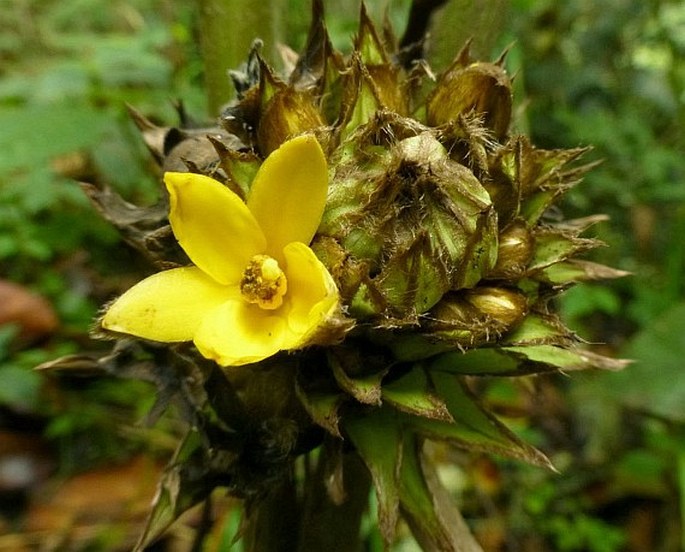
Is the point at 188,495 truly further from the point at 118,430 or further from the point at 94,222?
the point at 94,222

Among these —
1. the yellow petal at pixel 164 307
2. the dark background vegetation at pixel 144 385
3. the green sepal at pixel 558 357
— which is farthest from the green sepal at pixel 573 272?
the dark background vegetation at pixel 144 385

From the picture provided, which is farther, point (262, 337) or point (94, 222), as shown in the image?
point (94, 222)

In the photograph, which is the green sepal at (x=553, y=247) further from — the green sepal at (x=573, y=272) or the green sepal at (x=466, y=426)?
the green sepal at (x=466, y=426)

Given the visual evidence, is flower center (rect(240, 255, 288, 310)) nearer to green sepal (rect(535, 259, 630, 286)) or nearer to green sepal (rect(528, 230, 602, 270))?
green sepal (rect(528, 230, 602, 270))

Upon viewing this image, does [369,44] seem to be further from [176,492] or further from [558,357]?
[176,492]

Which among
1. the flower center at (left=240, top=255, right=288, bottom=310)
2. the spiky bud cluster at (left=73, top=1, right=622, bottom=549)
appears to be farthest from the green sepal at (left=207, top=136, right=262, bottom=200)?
the flower center at (left=240, top=255, right=288, bottom=310)

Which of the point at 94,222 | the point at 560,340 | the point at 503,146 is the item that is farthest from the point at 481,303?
the point at 94,222
